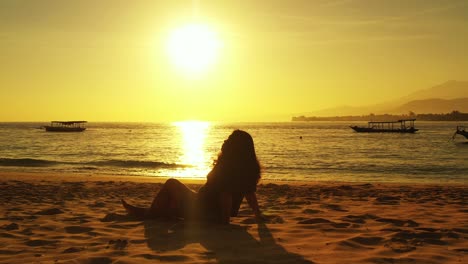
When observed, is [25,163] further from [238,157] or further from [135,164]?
[238,157]

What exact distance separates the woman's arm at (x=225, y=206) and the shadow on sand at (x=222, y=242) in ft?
0.51

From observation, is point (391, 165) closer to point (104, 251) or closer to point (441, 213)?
point (441, 213)

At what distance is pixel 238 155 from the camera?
22.6 ft

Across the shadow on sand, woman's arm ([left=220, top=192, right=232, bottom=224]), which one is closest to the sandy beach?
the shadow on sand

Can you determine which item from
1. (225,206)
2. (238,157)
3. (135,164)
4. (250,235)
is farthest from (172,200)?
(135,164)

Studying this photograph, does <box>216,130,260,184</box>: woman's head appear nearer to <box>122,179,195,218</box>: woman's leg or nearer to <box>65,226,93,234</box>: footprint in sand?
<box>122,179,195,218</box>: woman's leg

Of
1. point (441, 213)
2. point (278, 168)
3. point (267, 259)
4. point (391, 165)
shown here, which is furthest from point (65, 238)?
point (391, 165)

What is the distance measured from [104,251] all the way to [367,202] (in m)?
7.30

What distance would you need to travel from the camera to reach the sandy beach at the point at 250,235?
5375 mm

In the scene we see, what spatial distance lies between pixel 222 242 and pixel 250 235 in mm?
639

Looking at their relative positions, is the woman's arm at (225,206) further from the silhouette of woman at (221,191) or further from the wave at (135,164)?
the wave at (135,164)

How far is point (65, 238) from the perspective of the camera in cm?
634

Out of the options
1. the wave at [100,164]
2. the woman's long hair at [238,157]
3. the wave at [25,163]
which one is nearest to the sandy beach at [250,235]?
the woman's long hair at [238,157]

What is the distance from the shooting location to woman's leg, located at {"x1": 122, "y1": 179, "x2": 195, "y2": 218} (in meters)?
7.29
